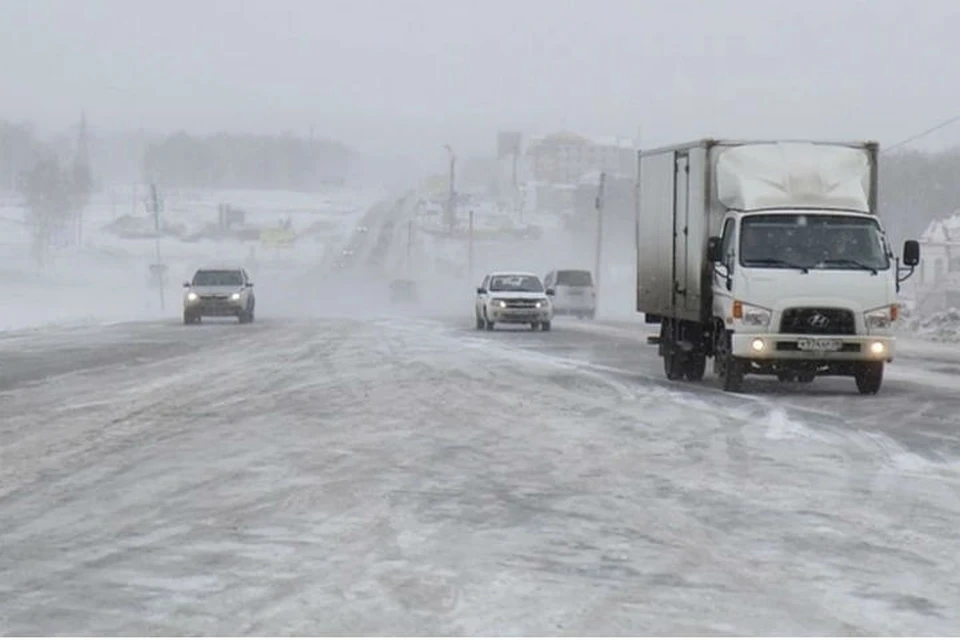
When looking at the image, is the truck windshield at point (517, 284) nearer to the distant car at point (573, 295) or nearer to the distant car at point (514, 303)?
the distant car at point (514, 303)

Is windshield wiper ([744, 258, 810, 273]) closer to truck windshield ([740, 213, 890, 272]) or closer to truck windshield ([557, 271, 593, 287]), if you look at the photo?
truck windshield ([740, 213, 890, 272])

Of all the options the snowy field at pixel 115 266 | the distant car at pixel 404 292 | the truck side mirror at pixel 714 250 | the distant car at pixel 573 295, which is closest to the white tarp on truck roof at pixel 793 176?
the truck side mirror at pixel 714 250

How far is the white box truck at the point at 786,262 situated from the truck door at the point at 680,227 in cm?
4

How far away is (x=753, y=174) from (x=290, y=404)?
24.2ft

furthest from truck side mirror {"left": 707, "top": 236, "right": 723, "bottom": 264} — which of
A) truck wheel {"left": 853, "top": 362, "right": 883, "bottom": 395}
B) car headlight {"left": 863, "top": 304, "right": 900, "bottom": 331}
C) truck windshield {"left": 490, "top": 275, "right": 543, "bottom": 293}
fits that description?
truck windshield {"left": 490, "top": 275, "right": 543, "bottom": 293}

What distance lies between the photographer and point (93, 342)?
131 ft

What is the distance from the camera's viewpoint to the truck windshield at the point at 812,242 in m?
22.7

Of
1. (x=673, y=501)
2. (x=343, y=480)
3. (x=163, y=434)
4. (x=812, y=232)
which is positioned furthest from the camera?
(x=812, y=232)

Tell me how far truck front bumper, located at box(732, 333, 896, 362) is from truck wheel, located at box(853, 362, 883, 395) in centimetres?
35

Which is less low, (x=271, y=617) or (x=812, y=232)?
(x=812, y=232)

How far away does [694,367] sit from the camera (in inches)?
1016

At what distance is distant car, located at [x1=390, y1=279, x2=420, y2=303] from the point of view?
339ft

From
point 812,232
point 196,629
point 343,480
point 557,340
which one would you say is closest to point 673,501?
point 343,480

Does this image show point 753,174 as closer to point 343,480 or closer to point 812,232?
point 812,232
